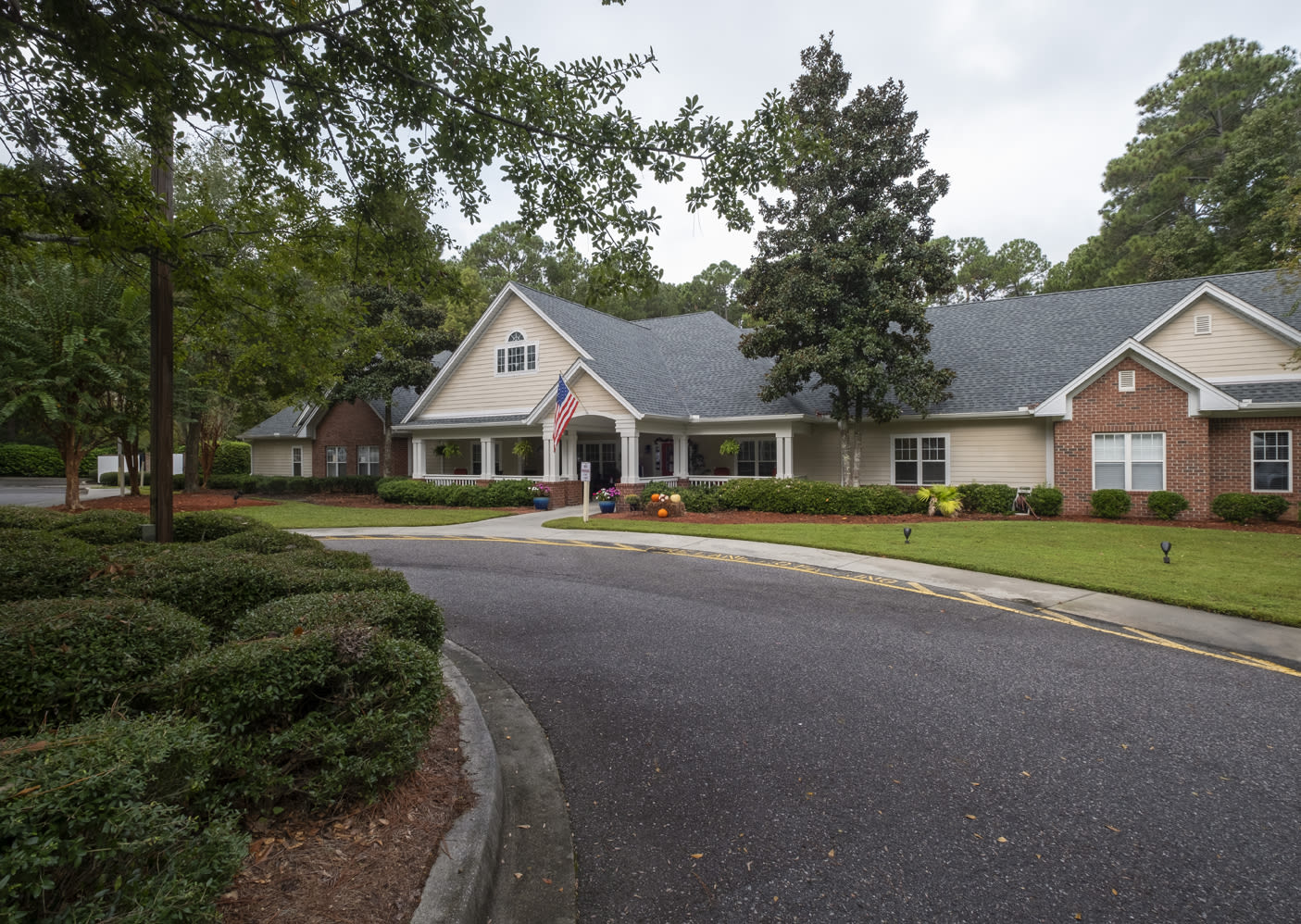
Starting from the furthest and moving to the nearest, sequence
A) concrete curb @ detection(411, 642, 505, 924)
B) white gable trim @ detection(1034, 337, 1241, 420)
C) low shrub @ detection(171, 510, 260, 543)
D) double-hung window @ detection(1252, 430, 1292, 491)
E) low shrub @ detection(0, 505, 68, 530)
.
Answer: double-hung window @ detection(1252, 430, 1292, 491), white gable trim @ detection(1034, 337, 1241, 420), low shrub @ detection(171, 510, 260, 543), low shrub @ detection(0, 505, 68, 530), concrete curb @ detection(411, 642, 505, 924)

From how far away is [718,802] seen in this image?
3.64 metres

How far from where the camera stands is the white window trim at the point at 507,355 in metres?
24.5

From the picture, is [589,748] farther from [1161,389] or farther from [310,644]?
[1161,389]

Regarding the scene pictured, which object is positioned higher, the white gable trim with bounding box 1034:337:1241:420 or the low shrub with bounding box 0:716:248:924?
the white gable trim with bounding box 1034:337:1241:420

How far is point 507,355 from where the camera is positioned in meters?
25.1

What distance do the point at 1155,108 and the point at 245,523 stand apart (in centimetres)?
5234

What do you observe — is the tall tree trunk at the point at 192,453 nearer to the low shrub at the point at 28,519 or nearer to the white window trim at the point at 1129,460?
the low shrub at the point at 28,519

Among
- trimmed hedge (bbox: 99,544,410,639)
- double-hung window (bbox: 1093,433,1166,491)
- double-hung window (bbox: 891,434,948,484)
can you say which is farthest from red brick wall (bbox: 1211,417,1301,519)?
trimmed hedge (bbox: 99,544,410,639)

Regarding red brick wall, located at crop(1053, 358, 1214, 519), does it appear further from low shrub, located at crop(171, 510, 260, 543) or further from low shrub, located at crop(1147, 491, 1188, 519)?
low shrub, located at crop(171, 510, 260, 543)

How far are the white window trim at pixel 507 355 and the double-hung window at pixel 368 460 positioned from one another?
30.5 ft

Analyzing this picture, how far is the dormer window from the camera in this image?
24.5 m

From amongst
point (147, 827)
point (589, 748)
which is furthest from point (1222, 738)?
point (147, 827)

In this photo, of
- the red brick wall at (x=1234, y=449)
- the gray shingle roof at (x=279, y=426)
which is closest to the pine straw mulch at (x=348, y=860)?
the red brick wall at (x=1234, y=449)

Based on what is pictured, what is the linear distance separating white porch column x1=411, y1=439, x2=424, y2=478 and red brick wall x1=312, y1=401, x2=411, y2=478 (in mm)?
4356
